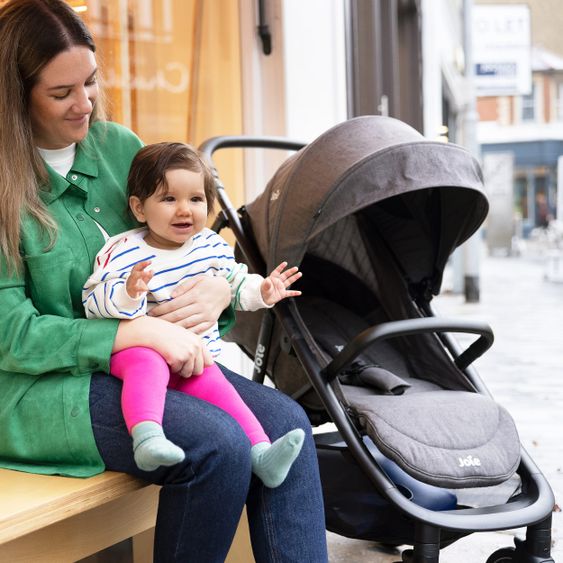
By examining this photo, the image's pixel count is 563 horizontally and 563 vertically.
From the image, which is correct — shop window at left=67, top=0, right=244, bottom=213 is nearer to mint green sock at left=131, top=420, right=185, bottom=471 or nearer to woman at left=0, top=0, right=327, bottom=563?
woman at left=0, top=0, right=327, bottom=563

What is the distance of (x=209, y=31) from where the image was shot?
4.18m

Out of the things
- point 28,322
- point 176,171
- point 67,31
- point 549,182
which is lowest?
point 549,182

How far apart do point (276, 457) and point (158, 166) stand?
2.30 ft

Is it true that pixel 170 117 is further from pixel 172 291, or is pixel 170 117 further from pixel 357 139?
pixel 172 291

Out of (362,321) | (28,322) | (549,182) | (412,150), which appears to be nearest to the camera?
(28,322)

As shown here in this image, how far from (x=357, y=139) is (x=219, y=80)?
201 centimetres

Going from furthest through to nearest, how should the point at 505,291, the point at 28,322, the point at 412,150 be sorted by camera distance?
the point at 505,291
the point at 412,150
the point at 28,322

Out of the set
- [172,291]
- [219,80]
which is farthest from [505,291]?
[172,291]

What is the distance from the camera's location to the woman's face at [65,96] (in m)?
1.92

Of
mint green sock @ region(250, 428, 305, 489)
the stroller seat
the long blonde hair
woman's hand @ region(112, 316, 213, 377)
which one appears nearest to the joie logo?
the stroller seat

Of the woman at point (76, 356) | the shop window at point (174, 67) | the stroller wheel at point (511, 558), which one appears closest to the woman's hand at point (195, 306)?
the woman at point (76, 356)

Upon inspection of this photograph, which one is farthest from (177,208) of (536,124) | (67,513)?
(536,124)

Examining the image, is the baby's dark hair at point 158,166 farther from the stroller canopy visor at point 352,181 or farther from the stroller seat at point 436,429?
the stroller seat at point 436,429

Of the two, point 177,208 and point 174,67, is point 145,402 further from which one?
point 174,67
